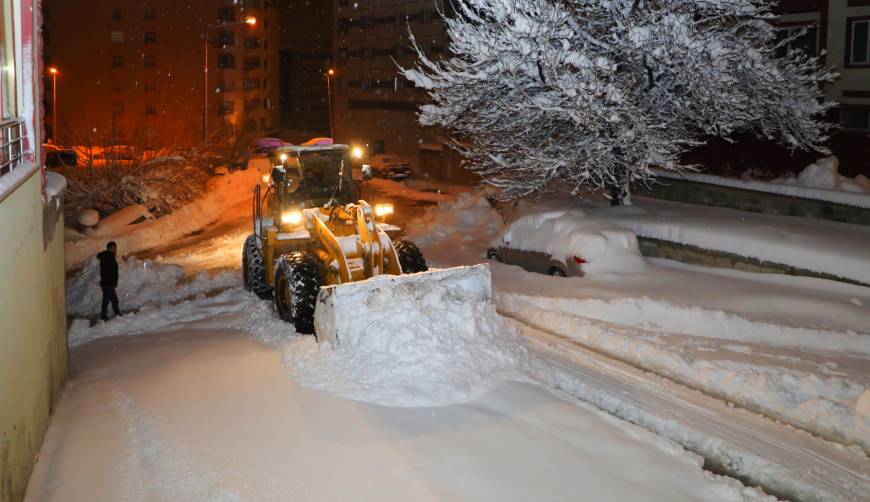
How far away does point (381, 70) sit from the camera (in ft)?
185

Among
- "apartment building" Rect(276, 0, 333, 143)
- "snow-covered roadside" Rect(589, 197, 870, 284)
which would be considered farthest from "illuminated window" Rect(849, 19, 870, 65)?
"apartment building" Rect(276, 0, 333, 143)

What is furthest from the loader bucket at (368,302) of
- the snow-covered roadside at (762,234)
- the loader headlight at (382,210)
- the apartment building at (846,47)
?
the apartment building at (846,47)

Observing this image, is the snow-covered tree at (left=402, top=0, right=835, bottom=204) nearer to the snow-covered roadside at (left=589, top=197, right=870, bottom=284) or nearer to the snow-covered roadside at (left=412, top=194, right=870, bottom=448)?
the snow-covered roadside at (left=589, top=197, right=870, bottom=284)

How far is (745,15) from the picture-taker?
57.4 ft

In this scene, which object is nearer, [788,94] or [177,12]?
[788,94]

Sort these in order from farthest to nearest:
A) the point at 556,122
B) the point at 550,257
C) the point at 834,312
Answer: the point at 556,122 < the point at 550,257 < the point at 834,312

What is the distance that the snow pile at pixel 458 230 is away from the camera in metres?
18.4

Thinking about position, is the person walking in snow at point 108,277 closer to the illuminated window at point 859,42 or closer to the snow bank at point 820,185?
the snow bank at point 820,185

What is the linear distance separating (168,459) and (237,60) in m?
58.7

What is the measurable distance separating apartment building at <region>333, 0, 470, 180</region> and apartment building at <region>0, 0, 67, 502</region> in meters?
37.2

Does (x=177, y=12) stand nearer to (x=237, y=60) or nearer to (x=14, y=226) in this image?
(x=237, y=60)

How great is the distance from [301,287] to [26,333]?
4.57m

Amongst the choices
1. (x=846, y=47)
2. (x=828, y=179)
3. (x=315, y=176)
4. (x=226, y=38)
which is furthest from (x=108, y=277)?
(x=226, y=38)

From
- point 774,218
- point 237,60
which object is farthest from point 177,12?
point 774,218
